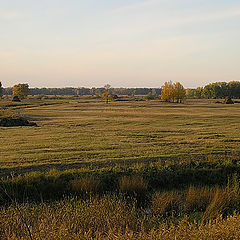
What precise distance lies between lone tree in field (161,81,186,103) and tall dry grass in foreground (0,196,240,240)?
10238 cm

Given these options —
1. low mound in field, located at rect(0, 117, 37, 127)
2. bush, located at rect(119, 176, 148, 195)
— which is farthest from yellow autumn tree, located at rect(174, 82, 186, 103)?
bush, located at rect(119, 176, 148, 195)

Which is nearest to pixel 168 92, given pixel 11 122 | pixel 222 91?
pixel 222 91

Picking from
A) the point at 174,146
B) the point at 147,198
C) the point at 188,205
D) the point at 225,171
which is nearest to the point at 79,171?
the point at 147,198

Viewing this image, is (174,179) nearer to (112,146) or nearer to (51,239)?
(112,146)

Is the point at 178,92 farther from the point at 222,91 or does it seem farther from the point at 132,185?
the point at 132,185

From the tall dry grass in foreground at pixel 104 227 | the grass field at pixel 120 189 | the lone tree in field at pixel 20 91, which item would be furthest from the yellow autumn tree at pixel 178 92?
the tall dry grass in foreground at pixel 104 227

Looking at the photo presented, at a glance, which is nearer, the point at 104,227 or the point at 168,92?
the point at 104,227

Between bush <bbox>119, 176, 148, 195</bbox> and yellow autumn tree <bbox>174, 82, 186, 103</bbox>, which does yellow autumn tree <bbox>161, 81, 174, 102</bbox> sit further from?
bush <bbox>119, 176, 148, 195</bbox>

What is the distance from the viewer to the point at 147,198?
13188 millimetres

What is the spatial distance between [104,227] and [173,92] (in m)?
105

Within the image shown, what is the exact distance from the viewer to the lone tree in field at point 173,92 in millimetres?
111625

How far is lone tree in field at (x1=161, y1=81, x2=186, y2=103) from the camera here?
11162 cm

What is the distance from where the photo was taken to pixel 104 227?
28.4 feet

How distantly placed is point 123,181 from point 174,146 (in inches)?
347
